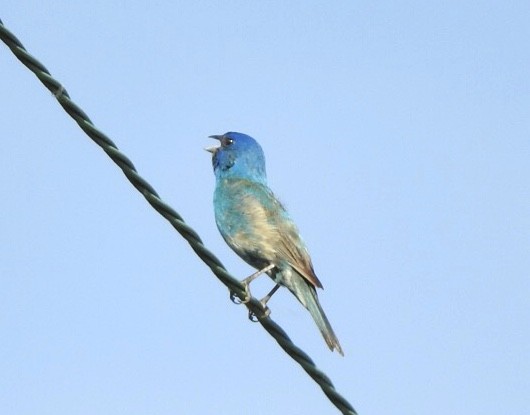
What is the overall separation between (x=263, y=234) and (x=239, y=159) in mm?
2103

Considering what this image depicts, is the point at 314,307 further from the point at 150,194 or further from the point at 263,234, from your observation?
the point at 150,194

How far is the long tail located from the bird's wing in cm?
9

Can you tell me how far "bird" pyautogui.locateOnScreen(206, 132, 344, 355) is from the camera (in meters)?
9.45

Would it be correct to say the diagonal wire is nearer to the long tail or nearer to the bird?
the long tail

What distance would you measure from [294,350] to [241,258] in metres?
5.00

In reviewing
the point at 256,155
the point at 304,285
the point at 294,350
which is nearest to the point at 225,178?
the point at 256,155

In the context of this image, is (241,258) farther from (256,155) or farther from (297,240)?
(256,155)

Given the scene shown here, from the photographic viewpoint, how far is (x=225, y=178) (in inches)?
467

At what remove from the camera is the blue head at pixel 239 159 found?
39.1ft

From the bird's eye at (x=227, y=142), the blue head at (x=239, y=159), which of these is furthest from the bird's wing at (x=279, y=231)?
the bird's eye at (x=227, y=142)

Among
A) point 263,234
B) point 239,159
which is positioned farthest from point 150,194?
point 239,159

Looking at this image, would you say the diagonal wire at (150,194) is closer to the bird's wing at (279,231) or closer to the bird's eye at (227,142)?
the bird's wing at (279,231)

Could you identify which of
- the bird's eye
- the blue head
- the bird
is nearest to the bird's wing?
the bird

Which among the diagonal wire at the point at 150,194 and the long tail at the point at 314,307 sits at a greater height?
the long tail at the point at 314,307
